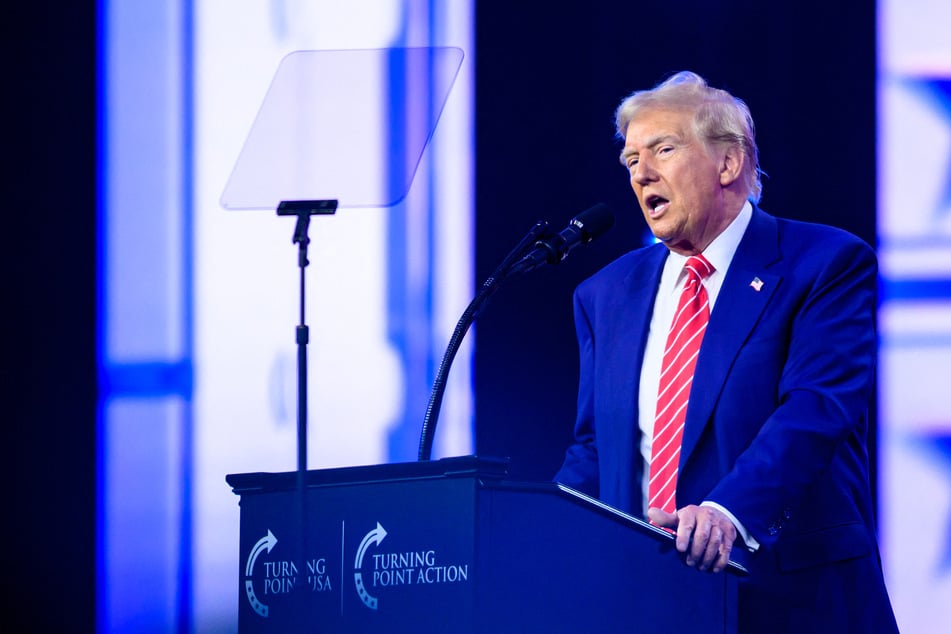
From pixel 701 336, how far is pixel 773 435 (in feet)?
1.00

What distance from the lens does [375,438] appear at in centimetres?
337

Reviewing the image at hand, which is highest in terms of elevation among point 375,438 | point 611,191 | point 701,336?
point 611,191

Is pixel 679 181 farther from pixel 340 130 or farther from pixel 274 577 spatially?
pixel 274 577

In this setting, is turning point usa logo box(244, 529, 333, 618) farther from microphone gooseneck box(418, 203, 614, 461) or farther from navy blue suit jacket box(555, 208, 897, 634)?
navy blue suit jacket box(555, 208, 897, 634)

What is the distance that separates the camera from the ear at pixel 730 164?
2.48m

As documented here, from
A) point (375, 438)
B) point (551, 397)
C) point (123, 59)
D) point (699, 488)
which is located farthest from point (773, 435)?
point (123, 59)

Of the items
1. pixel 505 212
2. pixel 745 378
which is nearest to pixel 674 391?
pixel 745 378

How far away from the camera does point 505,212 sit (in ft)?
10.9

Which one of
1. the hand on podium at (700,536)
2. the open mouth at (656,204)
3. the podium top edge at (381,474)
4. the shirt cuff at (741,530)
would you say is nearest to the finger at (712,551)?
the hand on podium at (700,536)

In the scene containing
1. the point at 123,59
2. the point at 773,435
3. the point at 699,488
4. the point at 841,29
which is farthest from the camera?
the point at 123,59

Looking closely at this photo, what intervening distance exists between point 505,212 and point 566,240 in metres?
1.32

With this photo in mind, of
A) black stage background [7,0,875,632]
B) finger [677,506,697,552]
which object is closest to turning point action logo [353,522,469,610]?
finger [677,506,697,552]

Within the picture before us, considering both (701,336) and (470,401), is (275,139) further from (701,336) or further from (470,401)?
(470,401)

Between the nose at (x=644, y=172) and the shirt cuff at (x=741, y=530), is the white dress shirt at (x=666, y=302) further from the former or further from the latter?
the shirt cuff at (x=741, y=530)
